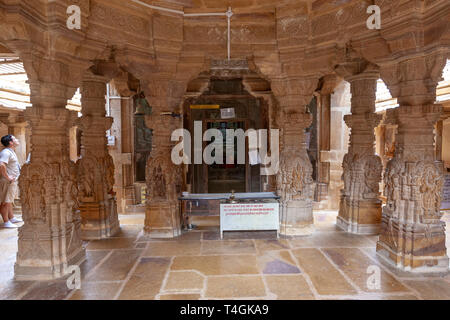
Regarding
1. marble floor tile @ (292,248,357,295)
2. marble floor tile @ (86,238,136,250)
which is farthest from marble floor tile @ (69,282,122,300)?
marble floor tile @ (292,248,357,295)

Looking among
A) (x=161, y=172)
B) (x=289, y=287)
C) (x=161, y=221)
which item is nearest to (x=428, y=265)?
(x=289, y=287)

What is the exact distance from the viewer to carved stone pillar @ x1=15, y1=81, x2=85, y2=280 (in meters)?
3.23

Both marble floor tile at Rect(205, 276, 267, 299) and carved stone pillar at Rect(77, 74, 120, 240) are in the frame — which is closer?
marble floor tile at Rect(205, 276, 267, 299)

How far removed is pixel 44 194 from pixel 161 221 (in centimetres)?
187

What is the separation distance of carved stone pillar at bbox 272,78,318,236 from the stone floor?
0.95ft

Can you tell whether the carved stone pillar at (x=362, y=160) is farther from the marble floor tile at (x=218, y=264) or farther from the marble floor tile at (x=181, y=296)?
the marble floor tile at (x=181, y=296)

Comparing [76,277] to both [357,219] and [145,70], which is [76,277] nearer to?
[145,70]

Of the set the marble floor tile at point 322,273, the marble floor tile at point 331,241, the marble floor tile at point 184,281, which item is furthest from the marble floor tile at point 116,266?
the marble floor tile at point 331,241

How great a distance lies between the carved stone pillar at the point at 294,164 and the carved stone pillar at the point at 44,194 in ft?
10.5

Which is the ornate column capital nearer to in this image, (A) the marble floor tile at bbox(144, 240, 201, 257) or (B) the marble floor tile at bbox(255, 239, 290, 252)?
(B) the marble floor tile at bbox(255, 239, 290, 252)

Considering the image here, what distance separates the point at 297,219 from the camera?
15.6 ft

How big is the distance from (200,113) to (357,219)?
5.62m
